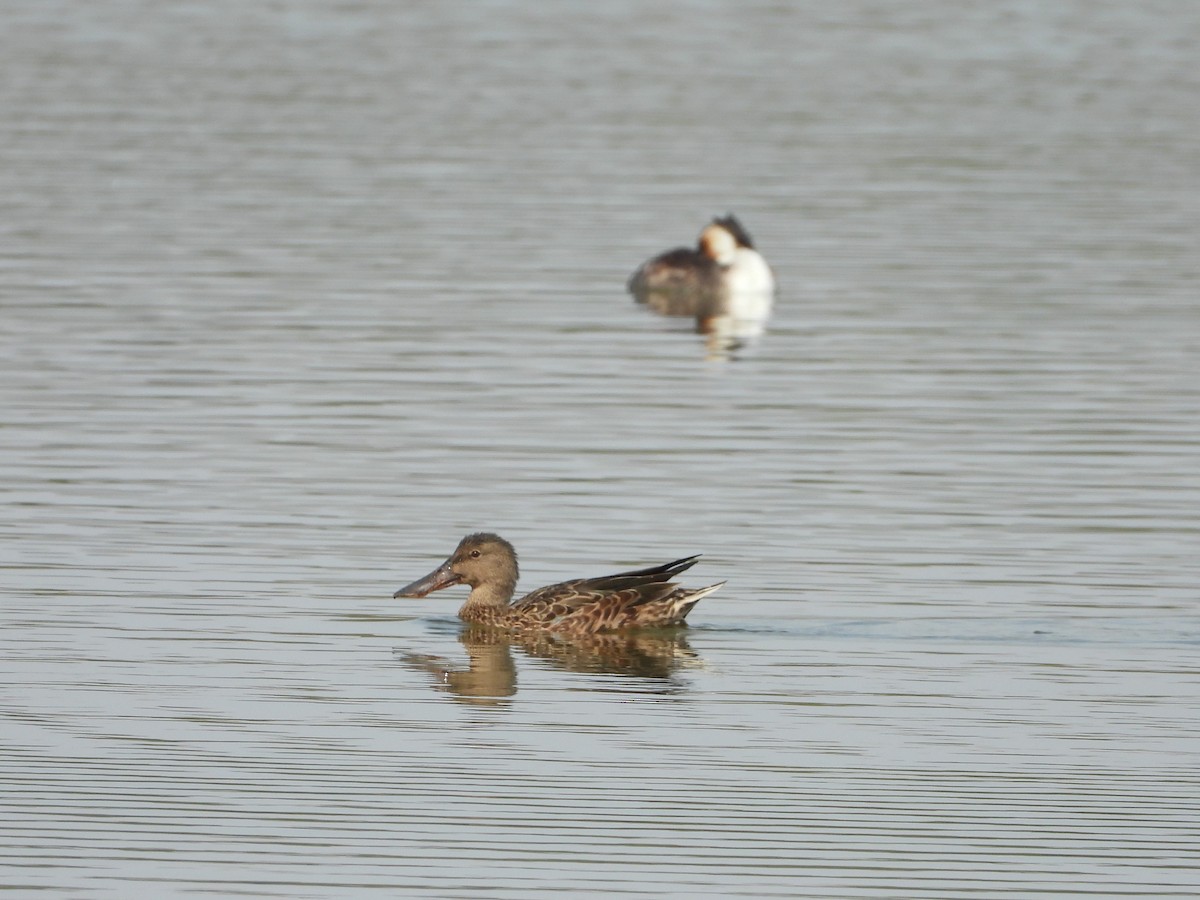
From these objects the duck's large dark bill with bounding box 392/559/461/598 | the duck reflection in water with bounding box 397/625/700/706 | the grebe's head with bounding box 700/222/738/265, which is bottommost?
the duck reflection in water with bounding box 397/625/700/706

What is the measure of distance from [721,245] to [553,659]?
12179 mm

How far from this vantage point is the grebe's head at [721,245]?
23016mm

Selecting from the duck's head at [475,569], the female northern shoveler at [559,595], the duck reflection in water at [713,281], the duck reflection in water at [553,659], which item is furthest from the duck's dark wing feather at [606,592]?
the duck reflection in water at [713,281]

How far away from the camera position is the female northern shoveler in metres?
11.3

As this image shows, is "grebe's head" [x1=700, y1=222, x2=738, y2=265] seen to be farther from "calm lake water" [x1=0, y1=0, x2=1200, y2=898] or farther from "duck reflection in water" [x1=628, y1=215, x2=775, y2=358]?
"calm lake water" [x1=0, y1=0, x2=1200, y2=898]

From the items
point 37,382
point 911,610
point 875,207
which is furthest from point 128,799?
point 875,207

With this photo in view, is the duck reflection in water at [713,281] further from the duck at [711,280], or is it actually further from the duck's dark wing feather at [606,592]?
the duck's dark wing feather at [606,592]

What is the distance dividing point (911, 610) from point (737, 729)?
2169 millimetres

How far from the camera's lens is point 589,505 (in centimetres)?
1392

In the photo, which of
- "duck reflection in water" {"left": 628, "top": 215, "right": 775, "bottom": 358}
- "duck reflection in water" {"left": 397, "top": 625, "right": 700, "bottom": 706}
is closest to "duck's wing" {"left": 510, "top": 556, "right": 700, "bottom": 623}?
"duck reflection in water" {"left": 397, "top": 625, "right": 700, "bottom": 706}

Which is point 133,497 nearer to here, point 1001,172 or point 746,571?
point 746,571

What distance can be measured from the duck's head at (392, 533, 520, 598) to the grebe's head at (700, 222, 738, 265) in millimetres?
11465

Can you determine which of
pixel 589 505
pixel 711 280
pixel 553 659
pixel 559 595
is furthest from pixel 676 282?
pixel 553 659

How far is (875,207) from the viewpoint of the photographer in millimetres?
27047
